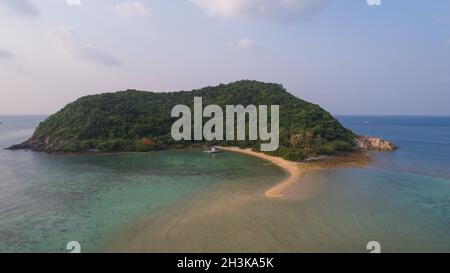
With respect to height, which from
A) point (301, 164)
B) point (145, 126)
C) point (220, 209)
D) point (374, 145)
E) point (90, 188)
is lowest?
point (220, 209)

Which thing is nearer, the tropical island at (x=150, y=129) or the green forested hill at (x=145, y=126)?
the tropical island at (x=150, y=129)

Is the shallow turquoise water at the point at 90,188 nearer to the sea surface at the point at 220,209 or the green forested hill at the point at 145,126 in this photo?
the sea surface at the point at 220,209

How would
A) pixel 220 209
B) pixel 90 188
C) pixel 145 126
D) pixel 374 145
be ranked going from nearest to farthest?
pixel 220 209, pixel 90 188, pixel 374 145, pixel 145 126

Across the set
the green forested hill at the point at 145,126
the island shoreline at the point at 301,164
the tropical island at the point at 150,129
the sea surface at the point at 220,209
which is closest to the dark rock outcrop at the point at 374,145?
the tropical island at the point at 150,129

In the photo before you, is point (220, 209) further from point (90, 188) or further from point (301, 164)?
point (301, 164)

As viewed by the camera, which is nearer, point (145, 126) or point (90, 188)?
point (90, 188)

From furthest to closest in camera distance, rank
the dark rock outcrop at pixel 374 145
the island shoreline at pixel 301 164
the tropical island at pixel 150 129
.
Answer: the dark rock outcrop at pixel 374 145
the tropical island at pixel 150 129
the island shoreline at pixel 301 164

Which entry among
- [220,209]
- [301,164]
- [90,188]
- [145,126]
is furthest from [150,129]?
[220,209]
